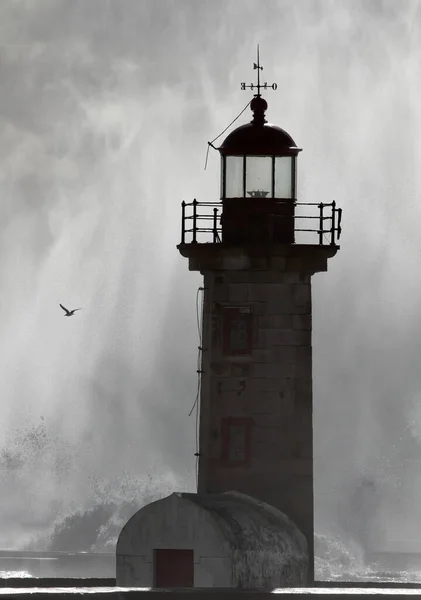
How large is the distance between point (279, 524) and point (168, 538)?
2556 millimetres

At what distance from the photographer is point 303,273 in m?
32.9

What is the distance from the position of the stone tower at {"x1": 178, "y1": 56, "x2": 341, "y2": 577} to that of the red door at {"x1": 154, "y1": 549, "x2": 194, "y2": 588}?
264 centimetres

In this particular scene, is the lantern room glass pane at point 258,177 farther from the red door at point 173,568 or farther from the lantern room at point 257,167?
the red door at point 173,568

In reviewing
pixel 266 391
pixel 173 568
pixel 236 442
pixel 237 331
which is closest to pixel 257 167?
pixel 237 331

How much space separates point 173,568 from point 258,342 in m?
4.93

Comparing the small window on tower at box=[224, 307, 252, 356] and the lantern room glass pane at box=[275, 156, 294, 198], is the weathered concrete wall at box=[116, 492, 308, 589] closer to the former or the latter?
the small window on tower at box=[224, 307, 252, 356]

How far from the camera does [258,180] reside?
33.4m

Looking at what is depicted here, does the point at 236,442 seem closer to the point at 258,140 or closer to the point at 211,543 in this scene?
the point at 211,543

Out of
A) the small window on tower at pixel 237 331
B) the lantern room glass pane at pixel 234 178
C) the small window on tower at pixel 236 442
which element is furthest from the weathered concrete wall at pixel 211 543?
the lantern room glass pane at pixel 234 178

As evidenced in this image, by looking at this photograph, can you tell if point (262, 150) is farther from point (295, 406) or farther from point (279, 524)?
point (279, 524)

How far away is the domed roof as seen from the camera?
1312 inches

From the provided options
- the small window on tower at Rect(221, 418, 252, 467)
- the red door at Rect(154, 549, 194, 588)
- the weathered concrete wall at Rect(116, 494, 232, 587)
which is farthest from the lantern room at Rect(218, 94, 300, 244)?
the red door at Rect(154, 549, 194, 588)

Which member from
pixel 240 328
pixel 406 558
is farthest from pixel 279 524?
pixel 406 558

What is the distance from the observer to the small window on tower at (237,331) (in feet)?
107
